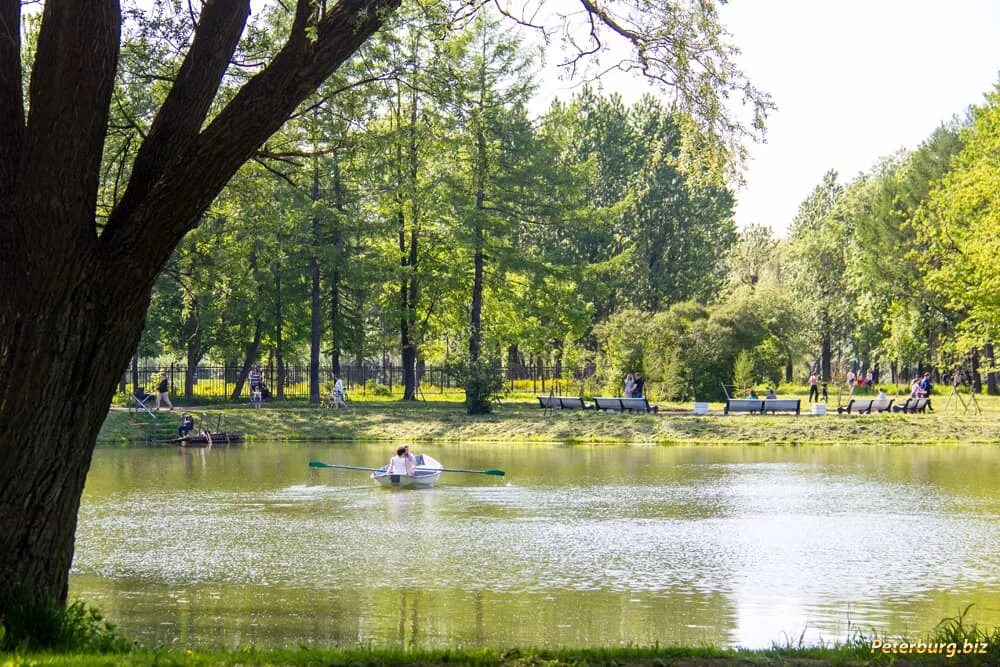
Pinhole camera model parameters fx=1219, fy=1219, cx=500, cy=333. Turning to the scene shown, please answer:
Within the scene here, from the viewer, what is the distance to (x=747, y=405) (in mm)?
41031

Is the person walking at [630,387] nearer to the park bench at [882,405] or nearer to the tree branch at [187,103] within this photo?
the park bench at [882,405]

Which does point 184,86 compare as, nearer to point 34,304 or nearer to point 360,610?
point 34,304

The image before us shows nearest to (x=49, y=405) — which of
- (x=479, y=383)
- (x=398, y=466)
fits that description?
(x=398, y=466)

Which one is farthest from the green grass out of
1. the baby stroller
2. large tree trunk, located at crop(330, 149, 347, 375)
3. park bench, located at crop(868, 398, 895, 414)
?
large tree trunk, located at crop(330, 149, 347, 375)

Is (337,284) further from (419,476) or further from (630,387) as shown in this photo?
(419,476)

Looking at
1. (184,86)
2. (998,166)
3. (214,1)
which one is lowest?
(184,86)

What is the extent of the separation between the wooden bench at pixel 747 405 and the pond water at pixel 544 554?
1151cm

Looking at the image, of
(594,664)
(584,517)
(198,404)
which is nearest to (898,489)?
(584,517)

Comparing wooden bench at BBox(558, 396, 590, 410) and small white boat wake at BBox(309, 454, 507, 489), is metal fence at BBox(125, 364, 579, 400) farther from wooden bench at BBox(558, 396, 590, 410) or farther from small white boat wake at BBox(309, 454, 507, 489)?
small white boat wake at BBox(309, 454, 507, 489)

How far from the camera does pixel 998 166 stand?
43.3m

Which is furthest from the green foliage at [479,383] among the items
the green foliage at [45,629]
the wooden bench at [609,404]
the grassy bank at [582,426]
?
the green foliage at [45,629]

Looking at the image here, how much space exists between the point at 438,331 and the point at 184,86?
5189 cm

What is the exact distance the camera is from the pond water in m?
11.6

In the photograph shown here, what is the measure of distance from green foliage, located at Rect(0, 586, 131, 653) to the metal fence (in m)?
45.2
